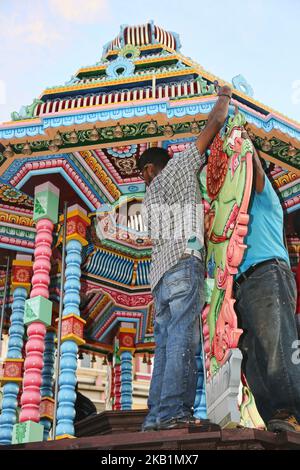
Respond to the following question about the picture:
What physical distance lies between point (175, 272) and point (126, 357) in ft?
21.6

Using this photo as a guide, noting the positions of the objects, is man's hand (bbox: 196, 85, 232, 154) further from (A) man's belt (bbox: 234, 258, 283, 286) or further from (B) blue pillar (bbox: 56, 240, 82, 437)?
(B) blue pillar (bbox: 56, 240, 82, 437)

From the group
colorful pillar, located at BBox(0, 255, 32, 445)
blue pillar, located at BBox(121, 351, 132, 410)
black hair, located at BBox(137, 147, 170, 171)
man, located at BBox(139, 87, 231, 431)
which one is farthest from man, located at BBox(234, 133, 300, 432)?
blue pillar, located at BBox(121, 351, 132, 410)

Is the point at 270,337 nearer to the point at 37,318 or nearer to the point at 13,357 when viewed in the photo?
the point at 37,318

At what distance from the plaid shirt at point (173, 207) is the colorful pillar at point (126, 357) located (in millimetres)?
5845

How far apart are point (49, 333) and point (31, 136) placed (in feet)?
11.8

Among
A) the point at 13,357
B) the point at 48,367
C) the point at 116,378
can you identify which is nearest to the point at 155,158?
the point at 13,357

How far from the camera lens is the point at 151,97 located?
738 centimetres

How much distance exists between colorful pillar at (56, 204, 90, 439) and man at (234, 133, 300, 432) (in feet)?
8.47

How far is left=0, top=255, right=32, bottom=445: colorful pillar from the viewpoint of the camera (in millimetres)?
7996

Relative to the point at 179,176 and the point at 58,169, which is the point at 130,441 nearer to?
the point at 179,176

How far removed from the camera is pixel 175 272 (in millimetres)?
5008

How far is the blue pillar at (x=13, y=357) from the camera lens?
789cm

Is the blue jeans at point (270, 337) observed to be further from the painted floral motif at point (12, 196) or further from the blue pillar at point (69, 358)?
the painted floral motif at point (12, 196)

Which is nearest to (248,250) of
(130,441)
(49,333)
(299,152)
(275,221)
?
(275,221)
